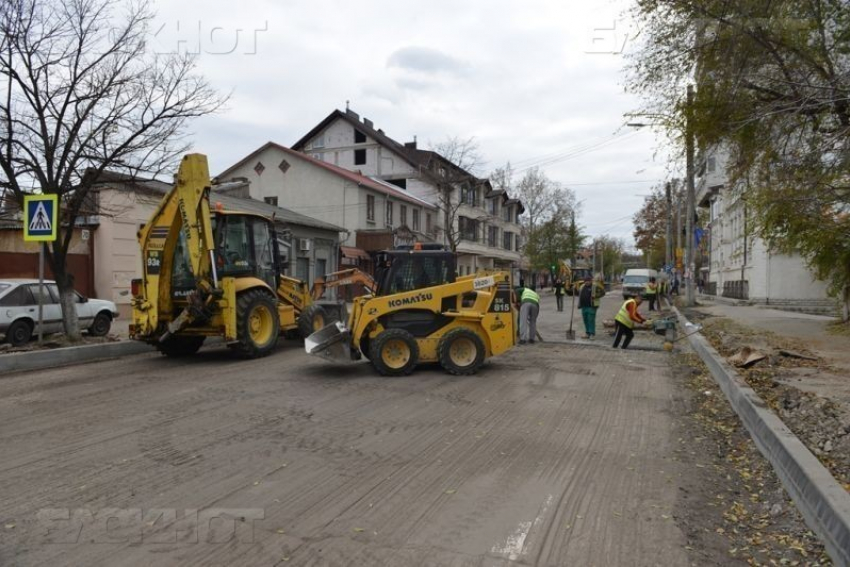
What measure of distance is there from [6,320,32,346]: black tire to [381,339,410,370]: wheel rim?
8307 millimetres

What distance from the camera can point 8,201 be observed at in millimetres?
12578

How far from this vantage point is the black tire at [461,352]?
32.6 feet

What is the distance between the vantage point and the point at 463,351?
33.1ft

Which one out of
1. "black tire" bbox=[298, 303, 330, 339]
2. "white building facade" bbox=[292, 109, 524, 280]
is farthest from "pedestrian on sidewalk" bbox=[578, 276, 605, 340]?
"white building facade" bbox=[292, 109, 524, 280]

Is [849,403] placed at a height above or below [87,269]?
below

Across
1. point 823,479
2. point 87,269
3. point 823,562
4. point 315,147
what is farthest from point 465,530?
point 315,147

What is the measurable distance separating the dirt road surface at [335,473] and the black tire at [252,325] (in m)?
1.83

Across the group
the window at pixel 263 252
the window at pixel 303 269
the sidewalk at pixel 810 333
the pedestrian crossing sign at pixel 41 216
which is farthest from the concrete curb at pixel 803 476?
the window at pixel 303 269

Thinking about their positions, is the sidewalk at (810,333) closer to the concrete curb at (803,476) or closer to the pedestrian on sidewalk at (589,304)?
the concrete curb at (803,476)

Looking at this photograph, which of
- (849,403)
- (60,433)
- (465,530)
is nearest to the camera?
→ (465,530)

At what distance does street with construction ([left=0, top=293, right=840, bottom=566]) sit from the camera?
380cm

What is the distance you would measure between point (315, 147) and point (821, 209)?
40.8 metres

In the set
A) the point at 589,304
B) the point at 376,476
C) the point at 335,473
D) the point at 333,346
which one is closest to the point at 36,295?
the point at 333,346

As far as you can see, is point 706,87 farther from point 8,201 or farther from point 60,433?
point 8,201
